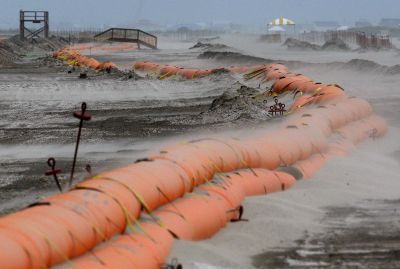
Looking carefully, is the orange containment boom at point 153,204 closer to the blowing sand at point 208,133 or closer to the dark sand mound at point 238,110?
the blowing sand at point 208,133

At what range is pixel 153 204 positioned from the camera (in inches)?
251

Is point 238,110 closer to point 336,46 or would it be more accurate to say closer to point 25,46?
point 336,46

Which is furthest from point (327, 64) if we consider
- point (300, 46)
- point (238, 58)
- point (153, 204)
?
point (300, 46)

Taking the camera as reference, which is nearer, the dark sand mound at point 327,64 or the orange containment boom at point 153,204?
the orange containment boom at point 153,204

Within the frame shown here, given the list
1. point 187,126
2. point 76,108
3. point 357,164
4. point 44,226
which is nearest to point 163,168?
point 44,226

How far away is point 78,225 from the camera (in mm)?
5367

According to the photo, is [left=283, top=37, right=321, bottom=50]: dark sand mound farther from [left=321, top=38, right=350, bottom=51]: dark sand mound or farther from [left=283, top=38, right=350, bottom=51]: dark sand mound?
[left=321, top=38, right=350, bottom=51]: dark sand mound

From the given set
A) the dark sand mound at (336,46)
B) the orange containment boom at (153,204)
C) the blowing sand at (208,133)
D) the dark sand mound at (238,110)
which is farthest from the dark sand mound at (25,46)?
the orange containment boom at (153,204)

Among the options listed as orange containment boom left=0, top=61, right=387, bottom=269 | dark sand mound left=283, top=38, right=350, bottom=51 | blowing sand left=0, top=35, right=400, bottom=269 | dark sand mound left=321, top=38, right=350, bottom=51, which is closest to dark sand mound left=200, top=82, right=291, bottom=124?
blowing sand left=0, top=35, right=400, bottom=269

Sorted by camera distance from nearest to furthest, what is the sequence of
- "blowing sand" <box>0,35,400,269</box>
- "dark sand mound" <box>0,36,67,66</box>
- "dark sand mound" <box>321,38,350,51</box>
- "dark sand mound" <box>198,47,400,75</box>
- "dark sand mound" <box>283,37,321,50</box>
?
"blowing sand" <box>0,35,400,269</box>, "dark sand mound" <box>198,47,400,75</box>, "dark sand mound" <box>0,36,67,66</box>, "dark sand mound" <box>321,38,350,51</box>, "dark sand mound" <box>283,37,321,50</box>

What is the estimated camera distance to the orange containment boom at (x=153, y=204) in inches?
202

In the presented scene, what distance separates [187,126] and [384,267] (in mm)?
9519

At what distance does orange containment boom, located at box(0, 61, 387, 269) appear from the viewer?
202 inches

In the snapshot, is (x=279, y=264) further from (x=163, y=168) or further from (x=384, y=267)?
(x=163, y=168)
